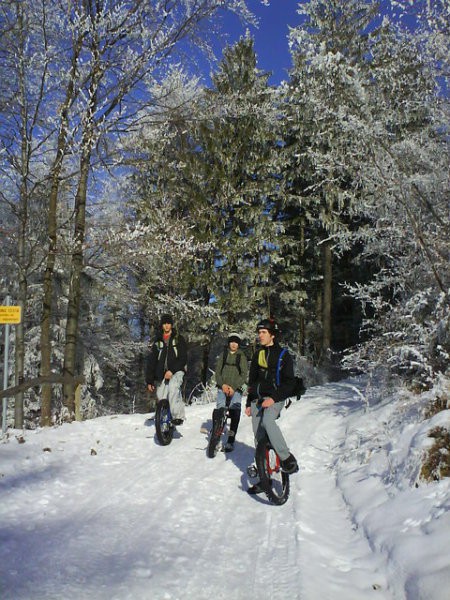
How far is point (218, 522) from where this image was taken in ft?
15.8

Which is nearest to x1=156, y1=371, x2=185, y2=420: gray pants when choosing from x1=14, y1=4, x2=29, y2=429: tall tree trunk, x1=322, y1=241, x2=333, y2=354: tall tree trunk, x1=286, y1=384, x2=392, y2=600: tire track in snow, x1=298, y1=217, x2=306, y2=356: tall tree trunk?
x1=286, y1=384, x2=392, y2=600: tire track in snow

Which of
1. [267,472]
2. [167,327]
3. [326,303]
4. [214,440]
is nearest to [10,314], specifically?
[167,327]

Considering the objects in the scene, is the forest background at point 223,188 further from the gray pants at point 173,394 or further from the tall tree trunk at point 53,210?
the gray pants at point 173,394

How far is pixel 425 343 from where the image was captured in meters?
7.07

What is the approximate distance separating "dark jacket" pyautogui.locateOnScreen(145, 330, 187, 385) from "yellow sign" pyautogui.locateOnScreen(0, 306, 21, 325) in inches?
92.6

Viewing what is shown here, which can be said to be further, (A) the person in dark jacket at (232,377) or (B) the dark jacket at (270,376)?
(A) the person in dark jacket at (232,377)

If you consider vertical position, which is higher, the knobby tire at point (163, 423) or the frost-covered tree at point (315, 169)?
the frost-covered tree at point (315, 169)

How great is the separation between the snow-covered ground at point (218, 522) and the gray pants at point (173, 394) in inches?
25.8

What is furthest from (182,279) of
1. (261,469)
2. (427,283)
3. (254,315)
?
(261,469)

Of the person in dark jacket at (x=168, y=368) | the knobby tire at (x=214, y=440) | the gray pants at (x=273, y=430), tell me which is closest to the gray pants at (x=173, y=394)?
the person in dark jacket at (x=168, y=368)

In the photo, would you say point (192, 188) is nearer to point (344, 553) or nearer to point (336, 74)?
point (336, 74)

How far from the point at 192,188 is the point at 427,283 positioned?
37.1 ft

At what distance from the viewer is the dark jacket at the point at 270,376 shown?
574 cm

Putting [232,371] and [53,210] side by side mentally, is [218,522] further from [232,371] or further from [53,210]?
[53,210]
